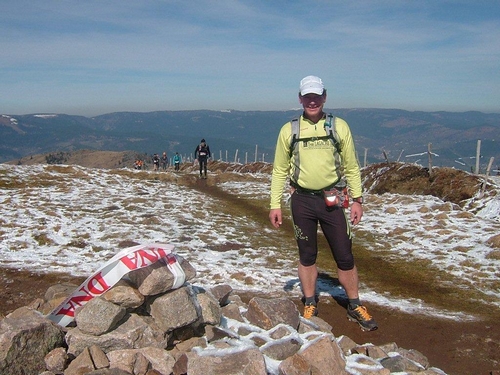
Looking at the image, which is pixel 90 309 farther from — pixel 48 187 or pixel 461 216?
pixel 48 187

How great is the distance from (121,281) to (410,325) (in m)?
4.50

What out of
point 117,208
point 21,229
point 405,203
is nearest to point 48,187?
point 117,208

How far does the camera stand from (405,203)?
16234 mm

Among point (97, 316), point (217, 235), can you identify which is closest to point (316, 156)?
point (97, 316)

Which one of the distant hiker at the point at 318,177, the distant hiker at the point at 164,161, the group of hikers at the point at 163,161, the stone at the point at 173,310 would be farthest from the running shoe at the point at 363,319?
the distant hiker at the point at 164,161

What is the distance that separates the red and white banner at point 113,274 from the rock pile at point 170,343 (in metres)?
0.11

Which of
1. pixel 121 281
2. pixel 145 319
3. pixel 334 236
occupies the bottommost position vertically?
pixel 145 319

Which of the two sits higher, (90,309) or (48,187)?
(90,309)

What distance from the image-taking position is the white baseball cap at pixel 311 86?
17.6ft

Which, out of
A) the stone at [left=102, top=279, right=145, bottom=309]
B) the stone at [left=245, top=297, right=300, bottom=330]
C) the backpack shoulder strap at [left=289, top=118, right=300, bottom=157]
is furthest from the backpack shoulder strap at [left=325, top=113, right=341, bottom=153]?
the stone at [left=102, top=279, right=145, bottom=309]

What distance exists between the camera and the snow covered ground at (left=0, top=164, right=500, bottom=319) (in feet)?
28.8

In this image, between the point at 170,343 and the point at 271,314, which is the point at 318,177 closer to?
the point at 271,314

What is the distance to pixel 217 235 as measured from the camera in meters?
12.3

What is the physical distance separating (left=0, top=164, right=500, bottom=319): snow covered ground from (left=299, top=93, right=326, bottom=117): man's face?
12.2ft
